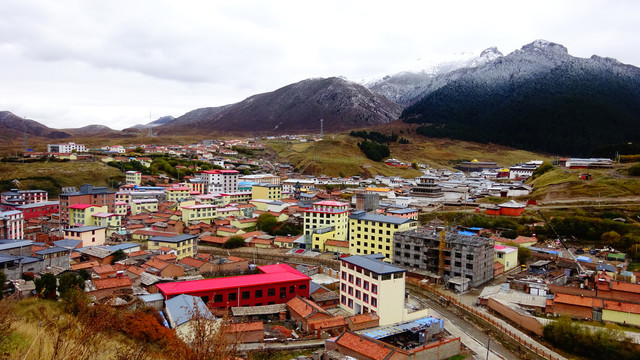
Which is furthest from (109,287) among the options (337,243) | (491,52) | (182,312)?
(491,52)

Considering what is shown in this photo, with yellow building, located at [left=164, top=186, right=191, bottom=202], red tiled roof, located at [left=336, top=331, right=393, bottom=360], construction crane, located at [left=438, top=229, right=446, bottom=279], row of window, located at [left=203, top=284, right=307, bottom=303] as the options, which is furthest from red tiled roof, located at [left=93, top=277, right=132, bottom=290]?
yellow building, located at [left=164, top=186, right=191, bottom=202]

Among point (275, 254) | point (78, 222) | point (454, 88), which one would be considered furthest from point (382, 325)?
point (454, 88)

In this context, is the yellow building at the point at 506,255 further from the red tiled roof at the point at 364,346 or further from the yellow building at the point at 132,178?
the yellow building at the point at 132,178

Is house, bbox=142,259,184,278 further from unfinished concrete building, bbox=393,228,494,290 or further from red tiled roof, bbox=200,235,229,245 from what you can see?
unfinished concrete building, bbox=393,228,494,290

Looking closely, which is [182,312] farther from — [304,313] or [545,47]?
[545,47]

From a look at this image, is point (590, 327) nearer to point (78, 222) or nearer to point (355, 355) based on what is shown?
point (355, 355)

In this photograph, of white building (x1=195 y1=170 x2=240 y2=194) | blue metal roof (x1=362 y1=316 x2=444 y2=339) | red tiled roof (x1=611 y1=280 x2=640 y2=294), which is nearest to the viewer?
blue metal roof (x1=362 y1=316 x2=444 y2=339)
